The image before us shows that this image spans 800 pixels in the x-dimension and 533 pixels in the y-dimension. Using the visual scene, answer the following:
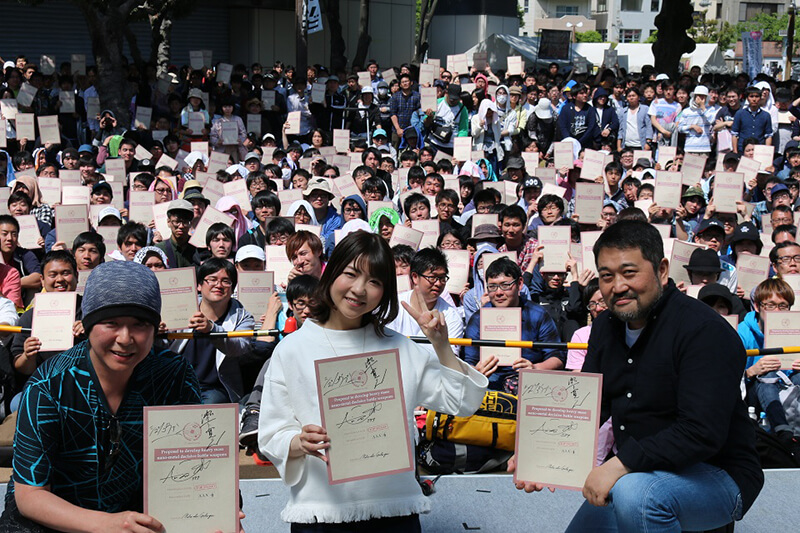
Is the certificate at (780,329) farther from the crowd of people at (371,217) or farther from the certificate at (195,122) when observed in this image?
the certificate at (195,122)

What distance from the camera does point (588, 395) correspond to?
117 inches

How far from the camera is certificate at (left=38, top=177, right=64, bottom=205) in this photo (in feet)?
34.8

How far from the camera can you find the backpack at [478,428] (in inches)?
203

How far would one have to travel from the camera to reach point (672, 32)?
2464 cm

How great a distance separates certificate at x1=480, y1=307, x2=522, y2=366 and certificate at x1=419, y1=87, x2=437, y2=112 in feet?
31.9

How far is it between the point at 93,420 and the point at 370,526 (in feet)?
2.90

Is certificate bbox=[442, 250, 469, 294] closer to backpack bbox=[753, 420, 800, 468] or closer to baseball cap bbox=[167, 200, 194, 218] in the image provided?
baseball cap bbox=[167, 200, 194, 218]

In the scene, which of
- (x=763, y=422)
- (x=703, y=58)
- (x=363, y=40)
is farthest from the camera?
(x=703, y=58)

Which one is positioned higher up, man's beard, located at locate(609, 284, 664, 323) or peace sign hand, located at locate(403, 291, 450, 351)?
man's beard, located at locate(609, 284, 664, 323)

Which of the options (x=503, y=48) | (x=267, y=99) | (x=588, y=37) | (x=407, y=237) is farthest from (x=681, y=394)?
(x=588, y=37)

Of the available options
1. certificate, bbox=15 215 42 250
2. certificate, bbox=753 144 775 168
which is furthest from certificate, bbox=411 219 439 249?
certificate, bbox=753 144 775 168

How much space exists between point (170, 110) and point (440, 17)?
82.6ft

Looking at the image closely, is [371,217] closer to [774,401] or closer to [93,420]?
[774,401]

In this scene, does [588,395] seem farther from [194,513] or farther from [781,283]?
[781,283]
